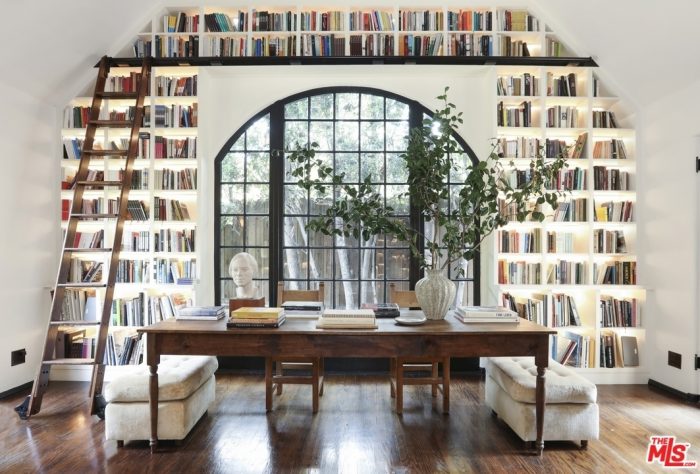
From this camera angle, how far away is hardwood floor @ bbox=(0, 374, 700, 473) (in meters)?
3.07

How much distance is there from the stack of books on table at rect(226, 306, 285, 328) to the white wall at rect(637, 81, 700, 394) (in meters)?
3.71

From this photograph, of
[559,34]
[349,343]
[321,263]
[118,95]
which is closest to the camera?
[349,343]

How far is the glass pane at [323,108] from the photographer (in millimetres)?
5617

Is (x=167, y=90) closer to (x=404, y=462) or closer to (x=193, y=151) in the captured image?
(x=193, y=151)

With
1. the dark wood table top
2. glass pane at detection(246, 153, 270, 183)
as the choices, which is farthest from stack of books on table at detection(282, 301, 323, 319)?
glass pane at detection(246, 153, 270, 183)

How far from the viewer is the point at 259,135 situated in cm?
562

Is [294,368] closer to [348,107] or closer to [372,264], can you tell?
[372,264]

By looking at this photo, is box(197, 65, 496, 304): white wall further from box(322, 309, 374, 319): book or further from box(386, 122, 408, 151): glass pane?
box(322, 309, 374, 319): book

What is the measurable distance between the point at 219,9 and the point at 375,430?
175 inches

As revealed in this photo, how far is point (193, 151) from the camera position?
5.17 m

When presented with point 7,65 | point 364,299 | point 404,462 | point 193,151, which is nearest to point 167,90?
point 193,151

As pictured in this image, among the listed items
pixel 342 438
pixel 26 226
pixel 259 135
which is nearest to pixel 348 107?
pixel 259 135

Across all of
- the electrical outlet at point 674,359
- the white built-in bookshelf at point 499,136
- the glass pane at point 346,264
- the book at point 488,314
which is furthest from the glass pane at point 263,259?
the electrical outlet at point 674,359

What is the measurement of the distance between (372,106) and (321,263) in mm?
1839
